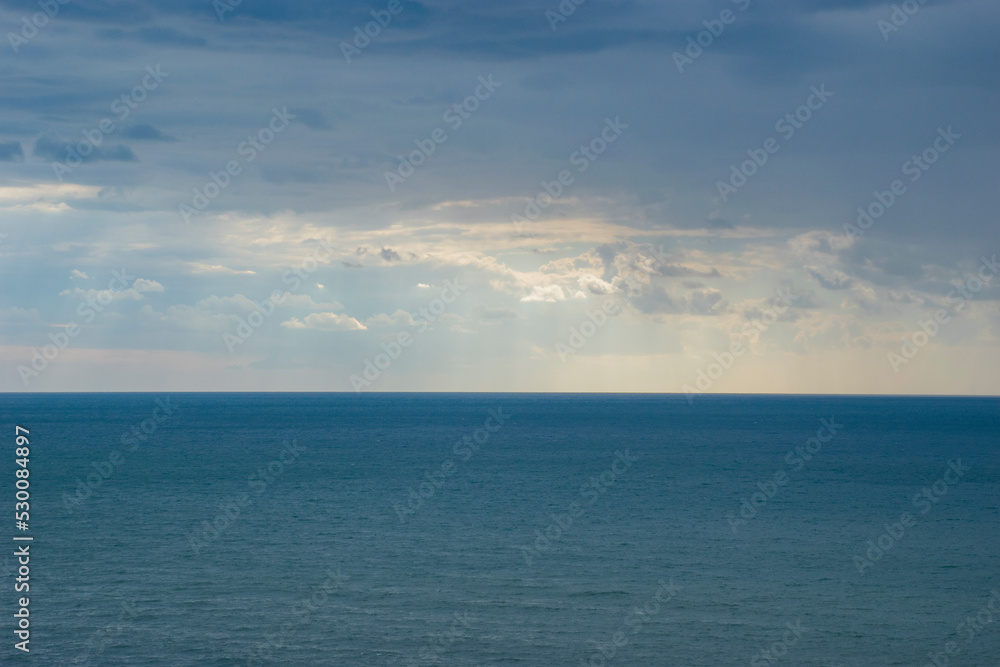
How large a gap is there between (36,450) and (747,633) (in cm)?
11943

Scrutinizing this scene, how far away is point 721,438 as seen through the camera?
16762cm

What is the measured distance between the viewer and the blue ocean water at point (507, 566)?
3847 centimetres

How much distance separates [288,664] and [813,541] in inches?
1533

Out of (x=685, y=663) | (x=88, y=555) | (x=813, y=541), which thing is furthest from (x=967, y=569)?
(x=88, y=555)

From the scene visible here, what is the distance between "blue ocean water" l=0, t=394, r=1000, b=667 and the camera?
3847 centimetres

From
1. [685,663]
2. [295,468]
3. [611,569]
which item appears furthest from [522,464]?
[685,663]

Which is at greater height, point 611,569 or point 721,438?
point 721,438

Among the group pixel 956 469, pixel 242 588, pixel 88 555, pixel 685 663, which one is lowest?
pixel 685 663

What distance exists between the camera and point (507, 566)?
51812 mm

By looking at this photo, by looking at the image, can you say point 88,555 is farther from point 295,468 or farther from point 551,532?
point 295,468

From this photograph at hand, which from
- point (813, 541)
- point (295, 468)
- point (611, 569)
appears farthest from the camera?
point (295, 468)

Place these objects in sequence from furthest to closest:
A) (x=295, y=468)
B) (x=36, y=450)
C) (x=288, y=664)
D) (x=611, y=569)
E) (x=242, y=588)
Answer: (x=36, y=450) → (x=295, y=468) → (x=611, y=569) → (x=242, y=588) → (x=288, y=664)

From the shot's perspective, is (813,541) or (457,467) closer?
(813,541)

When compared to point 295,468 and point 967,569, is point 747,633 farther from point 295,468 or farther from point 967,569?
point 295,468
